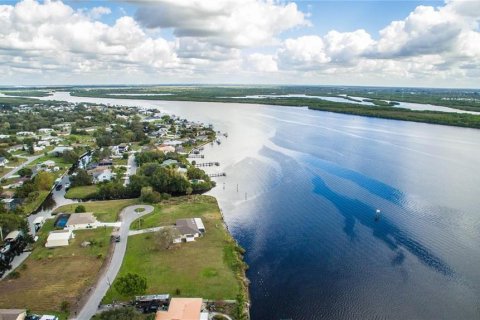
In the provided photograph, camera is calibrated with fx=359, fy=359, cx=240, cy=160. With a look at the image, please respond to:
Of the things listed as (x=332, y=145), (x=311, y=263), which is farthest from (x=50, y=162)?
(x=332, y=145)

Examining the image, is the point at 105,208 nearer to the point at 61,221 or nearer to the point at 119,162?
the point at 61,221

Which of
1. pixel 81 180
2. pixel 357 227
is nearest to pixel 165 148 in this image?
pixel 81 180

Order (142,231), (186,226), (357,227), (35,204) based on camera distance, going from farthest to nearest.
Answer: (35,204) → (357,227) → (142,231) → (186,226)

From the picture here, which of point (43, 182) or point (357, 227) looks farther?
point (43, 182)

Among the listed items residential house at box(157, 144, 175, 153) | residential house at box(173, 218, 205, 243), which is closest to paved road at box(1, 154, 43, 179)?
residential house at box(157, 144, 175, 153)

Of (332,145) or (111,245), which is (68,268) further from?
(332,145)

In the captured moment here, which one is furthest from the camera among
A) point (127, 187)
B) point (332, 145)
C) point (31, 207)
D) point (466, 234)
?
point (332, 145)
